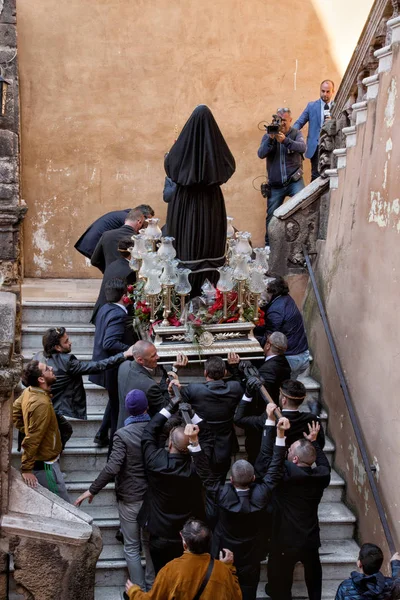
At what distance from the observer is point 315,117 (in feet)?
37.6

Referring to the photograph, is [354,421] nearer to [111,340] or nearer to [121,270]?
[111,340]

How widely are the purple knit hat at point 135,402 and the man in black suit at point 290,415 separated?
86 cm

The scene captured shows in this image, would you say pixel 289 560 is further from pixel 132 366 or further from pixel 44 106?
pixel 44 106

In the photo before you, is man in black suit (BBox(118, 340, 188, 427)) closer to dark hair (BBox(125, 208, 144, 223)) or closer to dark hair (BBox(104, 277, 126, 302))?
dark hair (BBox(104, 277, 126, 302))

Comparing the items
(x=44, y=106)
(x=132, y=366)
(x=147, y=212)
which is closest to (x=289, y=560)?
(x=132, y=366)

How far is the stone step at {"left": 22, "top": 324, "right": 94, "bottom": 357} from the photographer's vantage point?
9.45 meters

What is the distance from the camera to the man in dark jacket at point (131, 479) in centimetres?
699

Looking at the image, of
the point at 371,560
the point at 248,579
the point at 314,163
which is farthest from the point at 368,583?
the point at 314,163

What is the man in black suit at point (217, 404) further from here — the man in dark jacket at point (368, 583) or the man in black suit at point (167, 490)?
the man in dark jacket at point (368, 583)

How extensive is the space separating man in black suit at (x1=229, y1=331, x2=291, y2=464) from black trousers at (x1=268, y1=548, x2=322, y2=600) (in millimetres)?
1030

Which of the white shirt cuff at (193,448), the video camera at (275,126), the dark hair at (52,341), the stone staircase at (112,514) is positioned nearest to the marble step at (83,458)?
the stone staircase at (112,514)

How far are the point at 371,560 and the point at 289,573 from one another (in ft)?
4.67

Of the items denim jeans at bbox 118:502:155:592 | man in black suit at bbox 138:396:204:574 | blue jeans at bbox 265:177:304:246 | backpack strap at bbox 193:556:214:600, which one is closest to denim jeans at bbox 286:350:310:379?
man in black suit at bbox 138:396:204:574

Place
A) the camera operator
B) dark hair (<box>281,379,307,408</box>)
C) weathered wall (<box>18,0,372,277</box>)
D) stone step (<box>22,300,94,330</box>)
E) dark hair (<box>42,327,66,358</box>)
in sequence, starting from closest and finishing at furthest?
dark hair (<box>281,379,307,408</box>)
dark hair (<box>42,327,66,358</box>)
stone step (<box>22,300,94,330</box>)
the camera operator
weathered wall (<box>18,0,372,277</box>)
